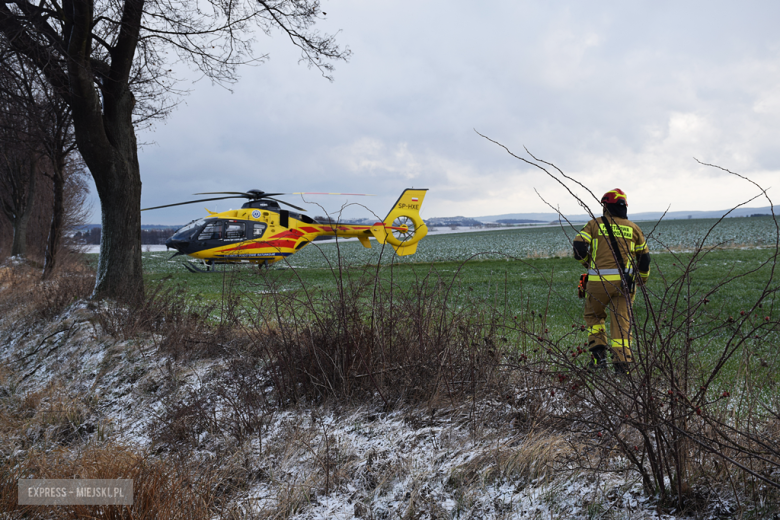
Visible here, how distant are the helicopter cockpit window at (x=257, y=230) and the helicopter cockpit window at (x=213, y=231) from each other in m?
1.50

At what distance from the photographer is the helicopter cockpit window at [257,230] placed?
20.1 metres

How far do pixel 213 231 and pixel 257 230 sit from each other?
1936 millimetres

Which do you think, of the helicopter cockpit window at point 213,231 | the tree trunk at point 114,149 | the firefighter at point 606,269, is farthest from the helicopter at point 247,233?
the firefighter at point 606,269

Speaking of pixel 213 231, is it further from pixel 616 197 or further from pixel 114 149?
pixel 616 197

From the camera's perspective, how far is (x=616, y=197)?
5285 millimetres

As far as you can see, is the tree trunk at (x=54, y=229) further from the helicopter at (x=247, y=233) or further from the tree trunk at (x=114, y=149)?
the helicopter at (x=247, y=233)

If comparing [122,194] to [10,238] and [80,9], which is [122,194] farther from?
[10,238]

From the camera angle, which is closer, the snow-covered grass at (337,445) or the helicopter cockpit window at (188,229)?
the snow-covered grass at (337,445)

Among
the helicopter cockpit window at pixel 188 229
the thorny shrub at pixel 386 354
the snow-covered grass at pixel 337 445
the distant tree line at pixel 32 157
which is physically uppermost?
the distant tree line at pixel 32 157

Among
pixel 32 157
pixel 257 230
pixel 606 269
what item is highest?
pixel 32 157

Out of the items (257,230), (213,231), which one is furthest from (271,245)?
(213,231)

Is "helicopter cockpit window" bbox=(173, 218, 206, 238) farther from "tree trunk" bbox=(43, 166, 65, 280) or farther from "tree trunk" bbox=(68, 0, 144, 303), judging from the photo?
"tree trunk" bbox=(68, 0, 144, 303)

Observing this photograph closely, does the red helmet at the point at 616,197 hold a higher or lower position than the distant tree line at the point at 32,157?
lower

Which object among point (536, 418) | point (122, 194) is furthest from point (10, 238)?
point (536, 418)
